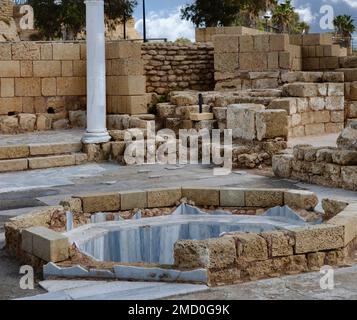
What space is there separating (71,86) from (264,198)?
9775mm

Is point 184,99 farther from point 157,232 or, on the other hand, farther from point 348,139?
point 157,232

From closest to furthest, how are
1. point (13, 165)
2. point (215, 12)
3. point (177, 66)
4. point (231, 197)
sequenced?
point (231, 197), point (13, 165), point (177, 66), point (215, 12)

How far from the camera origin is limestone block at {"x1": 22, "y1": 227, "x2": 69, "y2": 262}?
615 centimetres

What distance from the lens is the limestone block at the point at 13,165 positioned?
41.5 feet

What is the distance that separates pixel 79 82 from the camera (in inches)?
687

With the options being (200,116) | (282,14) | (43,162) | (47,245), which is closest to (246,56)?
(200,116)

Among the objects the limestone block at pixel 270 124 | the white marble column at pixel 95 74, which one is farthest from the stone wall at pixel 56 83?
the limestone block at pixel 270 124

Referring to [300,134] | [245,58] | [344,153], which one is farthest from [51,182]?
[245,58]

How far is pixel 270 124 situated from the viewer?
1250 cm

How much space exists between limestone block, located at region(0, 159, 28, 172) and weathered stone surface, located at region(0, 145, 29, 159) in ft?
1.29

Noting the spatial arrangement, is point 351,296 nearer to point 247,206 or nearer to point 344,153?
point 247,206

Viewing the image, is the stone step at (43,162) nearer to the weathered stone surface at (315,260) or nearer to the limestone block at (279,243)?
the limestone block at (279,243)

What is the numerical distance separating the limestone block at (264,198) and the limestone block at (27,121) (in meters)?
9.25
